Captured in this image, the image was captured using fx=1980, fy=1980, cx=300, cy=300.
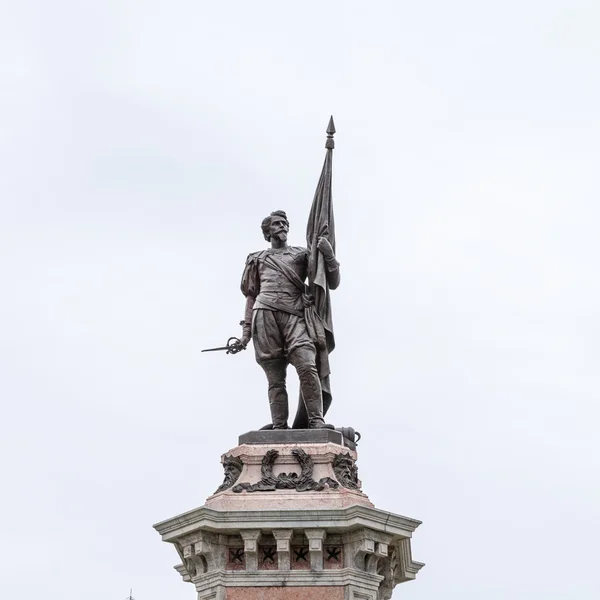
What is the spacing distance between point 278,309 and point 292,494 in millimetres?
3132

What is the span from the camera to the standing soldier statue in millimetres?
30000

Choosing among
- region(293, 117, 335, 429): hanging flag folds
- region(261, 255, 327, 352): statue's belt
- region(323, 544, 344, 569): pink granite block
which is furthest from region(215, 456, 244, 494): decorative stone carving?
region(261, 255, 327, 352): statue's belt

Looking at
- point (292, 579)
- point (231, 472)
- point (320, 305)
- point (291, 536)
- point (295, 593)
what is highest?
point (320, 305)

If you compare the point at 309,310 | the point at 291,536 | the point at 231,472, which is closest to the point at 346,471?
the point at 291,536

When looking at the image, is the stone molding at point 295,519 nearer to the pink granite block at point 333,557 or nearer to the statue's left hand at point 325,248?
the pink granite block at point 333,557

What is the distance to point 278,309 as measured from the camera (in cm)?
3027

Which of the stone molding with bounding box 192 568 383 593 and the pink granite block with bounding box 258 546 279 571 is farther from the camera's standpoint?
the pink granite block with bounding box 258 546 279 571

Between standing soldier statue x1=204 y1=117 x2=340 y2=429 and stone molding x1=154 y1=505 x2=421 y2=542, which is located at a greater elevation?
standing soldier statue x1=204 y1=117 x2=340 y2=429

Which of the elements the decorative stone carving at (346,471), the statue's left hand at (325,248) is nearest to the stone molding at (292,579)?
the decorative stone carving at (346,471)

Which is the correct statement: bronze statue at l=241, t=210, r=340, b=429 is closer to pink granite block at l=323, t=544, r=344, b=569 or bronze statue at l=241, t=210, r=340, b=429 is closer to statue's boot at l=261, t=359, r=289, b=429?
statue's boot at l=261, t=359, r=289, b=429

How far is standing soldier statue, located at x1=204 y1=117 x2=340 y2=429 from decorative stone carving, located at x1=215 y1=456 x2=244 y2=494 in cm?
94

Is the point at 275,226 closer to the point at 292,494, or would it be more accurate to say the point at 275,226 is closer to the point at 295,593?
the point at 292,494

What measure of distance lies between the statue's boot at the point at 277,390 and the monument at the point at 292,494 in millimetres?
21

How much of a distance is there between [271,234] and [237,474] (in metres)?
3.96
